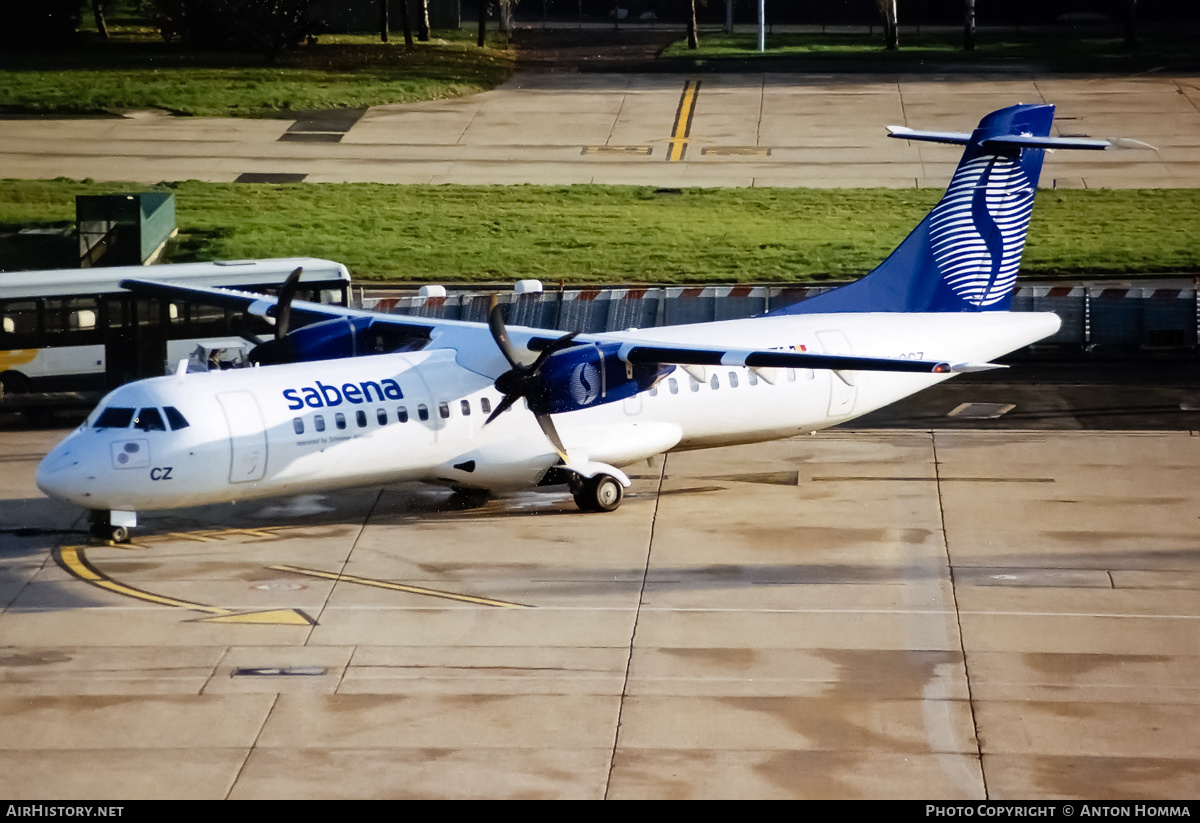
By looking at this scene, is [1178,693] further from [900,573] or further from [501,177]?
[501,177]

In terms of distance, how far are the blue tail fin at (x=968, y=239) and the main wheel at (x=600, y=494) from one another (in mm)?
5853

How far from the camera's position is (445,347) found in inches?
1017

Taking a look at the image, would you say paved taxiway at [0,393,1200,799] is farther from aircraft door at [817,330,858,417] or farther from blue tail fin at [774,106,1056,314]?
blue tail fin at [774,106,1056,314]

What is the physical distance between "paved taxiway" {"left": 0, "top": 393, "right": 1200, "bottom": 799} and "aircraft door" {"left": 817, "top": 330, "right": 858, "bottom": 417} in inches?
48.7

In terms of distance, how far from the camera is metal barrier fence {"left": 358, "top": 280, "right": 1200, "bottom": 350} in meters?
36.2

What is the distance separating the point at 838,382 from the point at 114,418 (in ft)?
40.1

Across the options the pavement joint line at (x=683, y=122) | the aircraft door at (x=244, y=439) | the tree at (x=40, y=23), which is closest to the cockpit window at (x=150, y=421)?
the aircraft door at (x=244, y=439)

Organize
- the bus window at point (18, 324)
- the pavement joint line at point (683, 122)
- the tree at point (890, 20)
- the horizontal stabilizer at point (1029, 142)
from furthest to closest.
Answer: the tree at point (890, 20) → the pavement joint line at point (683, 122) → the bus window at point (18, 324) → the horizontal stabilizer at point (1029, 142)

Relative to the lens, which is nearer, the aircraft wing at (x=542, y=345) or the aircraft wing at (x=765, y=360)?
the aircraft wing at (x=765, y=360)

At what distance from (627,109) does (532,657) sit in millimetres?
43593

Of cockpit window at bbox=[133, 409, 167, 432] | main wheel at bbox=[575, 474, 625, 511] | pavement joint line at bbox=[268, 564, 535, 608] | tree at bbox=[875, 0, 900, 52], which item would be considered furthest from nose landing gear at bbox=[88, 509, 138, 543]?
tree at bbox=[875, 0, 900, 52]

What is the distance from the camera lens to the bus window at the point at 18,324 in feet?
101

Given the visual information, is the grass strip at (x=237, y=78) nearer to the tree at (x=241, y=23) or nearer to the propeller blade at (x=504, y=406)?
the tree at (x=241, y=23)
